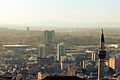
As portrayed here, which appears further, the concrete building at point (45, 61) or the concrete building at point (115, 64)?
the concrete building at point (45, 61)

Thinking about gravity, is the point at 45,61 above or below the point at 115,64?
below

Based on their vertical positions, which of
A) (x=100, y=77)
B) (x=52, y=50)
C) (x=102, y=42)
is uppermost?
(x=102, y=42)

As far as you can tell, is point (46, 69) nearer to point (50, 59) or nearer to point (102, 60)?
point (50, 59)

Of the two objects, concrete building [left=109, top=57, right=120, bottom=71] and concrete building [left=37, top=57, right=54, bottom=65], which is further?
concrete building [left=37, top=57, right=54, bottom=65]

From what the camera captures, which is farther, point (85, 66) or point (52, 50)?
point (52, 50)

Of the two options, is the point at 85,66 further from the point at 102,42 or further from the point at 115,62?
the point at 102,42

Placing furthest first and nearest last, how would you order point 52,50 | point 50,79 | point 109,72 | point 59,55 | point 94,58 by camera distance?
point 52,50 < point 59,55 < point 94,58 < point 109,72 < point 50,79

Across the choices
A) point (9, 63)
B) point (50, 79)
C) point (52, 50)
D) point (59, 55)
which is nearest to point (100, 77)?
point (50, 79)

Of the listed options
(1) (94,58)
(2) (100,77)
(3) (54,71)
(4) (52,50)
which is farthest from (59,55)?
(2) (100,77)

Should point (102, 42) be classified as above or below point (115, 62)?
above

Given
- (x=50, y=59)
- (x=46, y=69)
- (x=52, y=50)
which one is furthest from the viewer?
(x=52, y=50)

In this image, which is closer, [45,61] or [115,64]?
[115,64]
